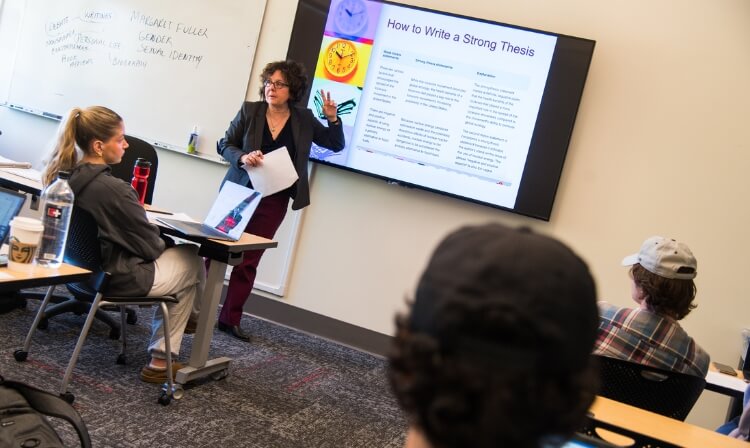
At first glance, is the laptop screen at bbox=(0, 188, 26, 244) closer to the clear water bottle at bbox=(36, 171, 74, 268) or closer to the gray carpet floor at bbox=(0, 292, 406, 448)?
the clear water bottle at bbox=(36, 171, 74, 268)

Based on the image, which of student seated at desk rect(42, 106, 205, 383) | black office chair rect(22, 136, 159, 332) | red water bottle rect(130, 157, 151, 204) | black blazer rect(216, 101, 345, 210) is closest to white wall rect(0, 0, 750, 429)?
black blazer rect(216, 101, 345, 210)

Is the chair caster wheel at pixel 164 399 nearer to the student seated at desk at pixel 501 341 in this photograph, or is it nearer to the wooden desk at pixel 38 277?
the wooden desk at pixel 38 277

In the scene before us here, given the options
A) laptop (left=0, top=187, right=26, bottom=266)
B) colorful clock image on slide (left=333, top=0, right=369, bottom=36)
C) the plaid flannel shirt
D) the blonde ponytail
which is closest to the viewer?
laptop (left=0, top=187, right=26, bottom=266)

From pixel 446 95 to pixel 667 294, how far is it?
2168mm

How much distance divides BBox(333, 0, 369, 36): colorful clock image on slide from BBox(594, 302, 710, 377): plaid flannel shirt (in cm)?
266

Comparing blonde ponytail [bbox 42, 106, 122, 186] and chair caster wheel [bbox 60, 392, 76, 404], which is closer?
chair caster wheel [bbox 60, 392, 76, 404]

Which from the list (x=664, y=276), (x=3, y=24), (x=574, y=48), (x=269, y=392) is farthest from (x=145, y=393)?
(x=3, y=24)

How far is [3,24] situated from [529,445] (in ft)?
Answer: 18.7

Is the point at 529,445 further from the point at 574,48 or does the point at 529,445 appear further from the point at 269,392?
the point at 574,48

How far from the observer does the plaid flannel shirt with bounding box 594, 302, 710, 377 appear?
2.04m

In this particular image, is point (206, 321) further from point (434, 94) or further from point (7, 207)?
point (434, 94)

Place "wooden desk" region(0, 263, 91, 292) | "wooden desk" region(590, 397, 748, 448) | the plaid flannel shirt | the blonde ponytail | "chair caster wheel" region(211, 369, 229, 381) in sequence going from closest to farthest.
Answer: "wooden desk" region(590, 397, 748, 448)
"wooden desk" region(0, 263, 91, 292)
the plaid flannel shirt
the blonde ponytail
"chair caster wheel" region(211, 369, 229, 381)

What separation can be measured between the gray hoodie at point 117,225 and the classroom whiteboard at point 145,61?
6.35ft

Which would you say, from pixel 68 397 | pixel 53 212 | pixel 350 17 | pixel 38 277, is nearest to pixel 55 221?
pixel 53 212
